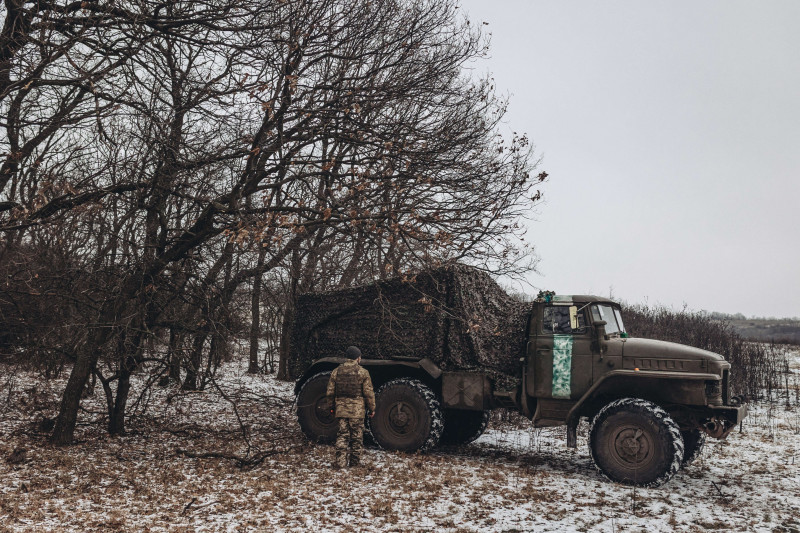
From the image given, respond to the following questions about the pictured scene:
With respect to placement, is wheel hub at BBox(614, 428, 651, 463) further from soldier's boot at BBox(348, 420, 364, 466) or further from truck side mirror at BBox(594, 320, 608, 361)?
soldier's boot at BBox(348, 420, 364, 466)

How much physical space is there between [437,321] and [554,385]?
200cm

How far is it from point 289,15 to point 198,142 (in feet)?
8.05

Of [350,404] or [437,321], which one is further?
[437,321]

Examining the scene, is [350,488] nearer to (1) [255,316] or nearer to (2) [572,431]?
(2) [572,431]

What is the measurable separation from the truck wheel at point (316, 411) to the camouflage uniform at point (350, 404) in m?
1.55

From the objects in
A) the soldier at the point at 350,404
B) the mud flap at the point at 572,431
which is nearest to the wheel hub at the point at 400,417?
the soldier at the point at 350,404

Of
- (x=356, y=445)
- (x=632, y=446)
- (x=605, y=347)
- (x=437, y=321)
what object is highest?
(x=437, y=321)

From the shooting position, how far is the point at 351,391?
30.6ft

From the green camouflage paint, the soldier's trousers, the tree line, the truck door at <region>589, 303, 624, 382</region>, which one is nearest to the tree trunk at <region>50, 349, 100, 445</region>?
the tree line

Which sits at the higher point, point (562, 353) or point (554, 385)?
point (562, 353)

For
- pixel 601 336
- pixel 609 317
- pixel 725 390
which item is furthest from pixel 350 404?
pixel 725 390

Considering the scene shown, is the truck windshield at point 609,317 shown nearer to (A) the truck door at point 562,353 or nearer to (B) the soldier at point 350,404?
(A) the truck door at point 562,353

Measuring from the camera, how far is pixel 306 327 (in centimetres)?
1146

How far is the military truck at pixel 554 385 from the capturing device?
848cm
